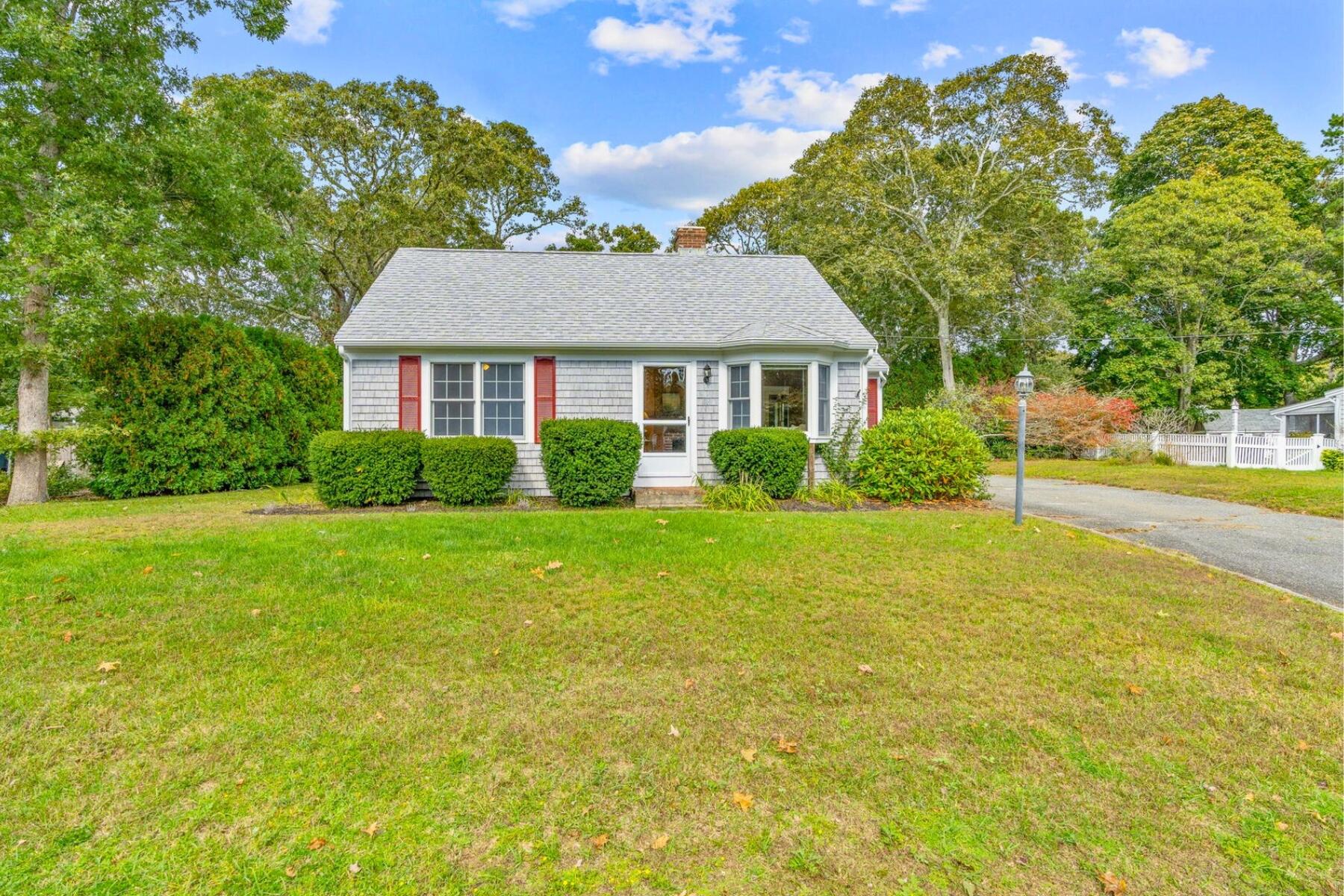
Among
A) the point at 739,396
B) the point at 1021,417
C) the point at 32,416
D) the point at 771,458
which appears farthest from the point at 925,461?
the point at 32,416

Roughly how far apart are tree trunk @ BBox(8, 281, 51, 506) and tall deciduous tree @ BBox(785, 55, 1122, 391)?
22.5 metres

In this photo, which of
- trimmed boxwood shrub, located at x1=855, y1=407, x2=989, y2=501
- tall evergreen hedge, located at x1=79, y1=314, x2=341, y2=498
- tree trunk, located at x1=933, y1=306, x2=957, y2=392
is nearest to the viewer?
trimmed boxwood shrub, located at x1=855, y1=407, x2=989, y2=501

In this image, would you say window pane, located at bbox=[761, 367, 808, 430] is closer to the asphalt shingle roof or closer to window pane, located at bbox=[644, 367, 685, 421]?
the asphalt shingle roof

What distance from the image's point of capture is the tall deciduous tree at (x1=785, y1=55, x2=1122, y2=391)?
22641 mm

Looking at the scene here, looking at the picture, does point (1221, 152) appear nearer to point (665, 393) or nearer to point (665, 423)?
point (665, 393)

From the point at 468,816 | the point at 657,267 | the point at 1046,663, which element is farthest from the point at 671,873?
the point at 657,267

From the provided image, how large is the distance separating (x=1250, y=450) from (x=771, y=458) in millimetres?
16771

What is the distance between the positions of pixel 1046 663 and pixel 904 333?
24.6 m

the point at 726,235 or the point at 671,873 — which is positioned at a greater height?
the point at 726,235

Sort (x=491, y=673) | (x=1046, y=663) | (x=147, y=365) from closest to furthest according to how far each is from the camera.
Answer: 1. (x=491, y=673)
2. (x=1046, y=663)
3. (x=147, y=365)

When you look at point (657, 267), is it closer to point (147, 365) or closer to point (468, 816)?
point (147, 365)

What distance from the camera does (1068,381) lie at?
73.0ft

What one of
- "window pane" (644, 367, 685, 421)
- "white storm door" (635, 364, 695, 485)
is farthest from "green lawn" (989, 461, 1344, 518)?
"window pane" (644, 367, 685, 421)

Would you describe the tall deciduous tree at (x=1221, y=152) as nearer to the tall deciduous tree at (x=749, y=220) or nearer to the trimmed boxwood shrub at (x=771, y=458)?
the tall deciduous tree at (x=749, y=220)
